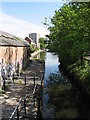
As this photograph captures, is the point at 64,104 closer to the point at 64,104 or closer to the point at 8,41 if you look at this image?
the point at 64,104

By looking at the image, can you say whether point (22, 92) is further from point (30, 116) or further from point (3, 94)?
point (30, 116)

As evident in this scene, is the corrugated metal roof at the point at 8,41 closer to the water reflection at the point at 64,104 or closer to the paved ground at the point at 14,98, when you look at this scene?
the paved ground at the point at 14,98

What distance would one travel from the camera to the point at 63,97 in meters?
12.9

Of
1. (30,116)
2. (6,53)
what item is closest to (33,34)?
(6,53)

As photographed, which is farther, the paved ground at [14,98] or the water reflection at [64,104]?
the water reflection at [64,104]

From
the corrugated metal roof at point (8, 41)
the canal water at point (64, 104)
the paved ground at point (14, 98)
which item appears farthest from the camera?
the corrugated metal roof at point (8, 41)

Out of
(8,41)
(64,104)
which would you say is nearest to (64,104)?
(64,104)

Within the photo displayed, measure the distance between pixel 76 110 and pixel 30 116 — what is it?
3.81 meters

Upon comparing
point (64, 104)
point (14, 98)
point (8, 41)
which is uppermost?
point (8, 41)

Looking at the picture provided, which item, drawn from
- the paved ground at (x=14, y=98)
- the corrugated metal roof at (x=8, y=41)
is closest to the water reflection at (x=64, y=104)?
the paved ground at (x=14, y=98)

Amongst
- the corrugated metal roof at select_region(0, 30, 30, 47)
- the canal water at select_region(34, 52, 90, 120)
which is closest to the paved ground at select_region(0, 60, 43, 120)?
the canal water at select_region(34, 52, 90, 120)

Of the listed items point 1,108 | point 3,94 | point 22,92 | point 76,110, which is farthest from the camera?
point 22,92

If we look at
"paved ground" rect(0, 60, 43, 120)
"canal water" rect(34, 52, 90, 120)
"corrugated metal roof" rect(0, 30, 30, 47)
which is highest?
"corrugated metal roof" rect(0, 30, 30, 47)

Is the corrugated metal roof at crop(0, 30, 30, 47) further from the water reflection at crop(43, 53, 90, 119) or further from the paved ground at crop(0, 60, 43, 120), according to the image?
the water reflection at crop(43, 53, 90, 119)
